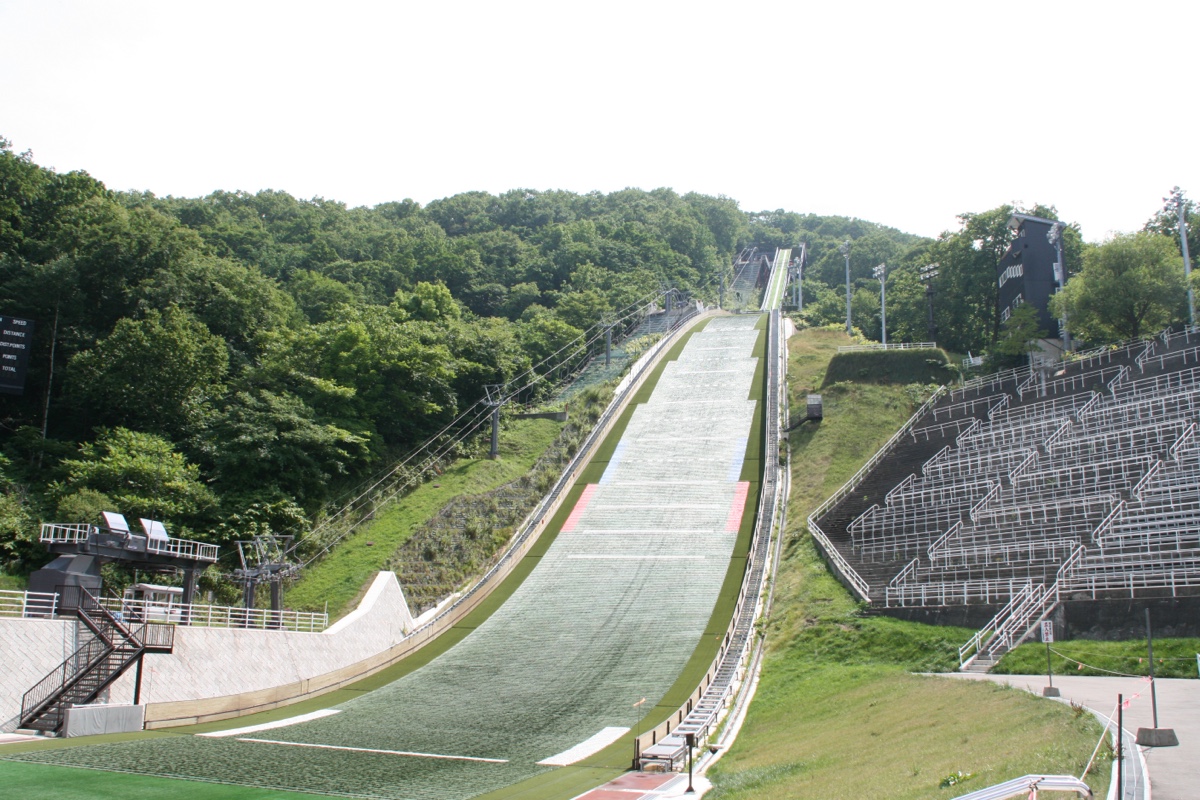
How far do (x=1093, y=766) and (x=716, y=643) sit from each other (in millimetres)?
16578

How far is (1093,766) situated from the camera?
29.8ft

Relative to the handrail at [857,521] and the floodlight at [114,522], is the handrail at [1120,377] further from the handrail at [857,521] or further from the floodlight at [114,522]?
the floodlight at [114,522]

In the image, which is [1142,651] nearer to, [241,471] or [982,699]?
[982,699]

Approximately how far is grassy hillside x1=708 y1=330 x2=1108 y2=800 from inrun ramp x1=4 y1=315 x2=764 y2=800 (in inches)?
103

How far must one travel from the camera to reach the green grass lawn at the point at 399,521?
1180 inches

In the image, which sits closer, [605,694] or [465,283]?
[605,694]

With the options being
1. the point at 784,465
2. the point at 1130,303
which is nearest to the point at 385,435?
the point at 784,465

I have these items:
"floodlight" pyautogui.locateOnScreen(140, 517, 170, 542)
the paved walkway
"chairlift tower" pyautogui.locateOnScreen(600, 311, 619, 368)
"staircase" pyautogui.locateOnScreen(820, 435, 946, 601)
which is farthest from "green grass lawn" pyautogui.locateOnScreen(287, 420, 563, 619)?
the paved walkway

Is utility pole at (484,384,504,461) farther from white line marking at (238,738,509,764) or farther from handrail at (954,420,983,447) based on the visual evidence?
white line marking at (238,738,509,764)

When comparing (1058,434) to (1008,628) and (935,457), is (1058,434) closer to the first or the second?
(935,457)

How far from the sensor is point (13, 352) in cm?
3231

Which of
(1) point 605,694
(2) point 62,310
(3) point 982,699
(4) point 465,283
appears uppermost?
(4) point 465,283

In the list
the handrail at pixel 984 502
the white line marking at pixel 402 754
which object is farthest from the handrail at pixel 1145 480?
the white line marking at pixel 402 754

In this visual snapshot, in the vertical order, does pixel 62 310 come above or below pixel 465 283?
below
